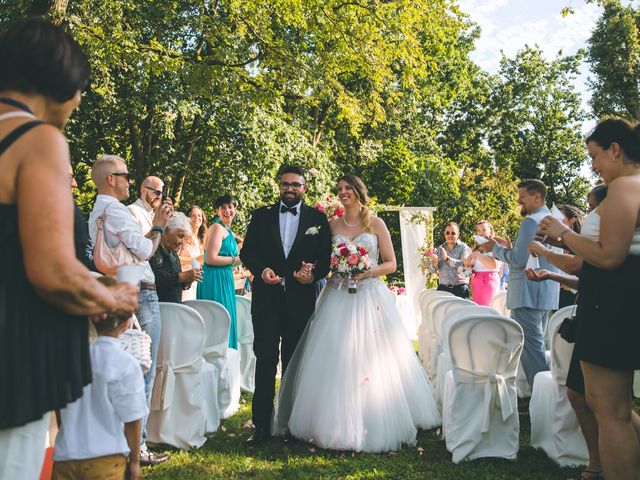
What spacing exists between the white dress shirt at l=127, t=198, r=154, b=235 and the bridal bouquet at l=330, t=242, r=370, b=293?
177cm

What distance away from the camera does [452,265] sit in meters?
11.9

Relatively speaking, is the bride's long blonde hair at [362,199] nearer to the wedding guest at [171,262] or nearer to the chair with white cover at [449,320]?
the chair with white cover at [449,320]

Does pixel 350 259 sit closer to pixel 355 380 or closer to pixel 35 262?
pixel 355 380

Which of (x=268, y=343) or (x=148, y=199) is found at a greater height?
(x=148, y=199)

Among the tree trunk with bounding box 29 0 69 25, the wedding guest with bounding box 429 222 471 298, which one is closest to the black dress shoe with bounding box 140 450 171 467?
the tree trunk with bounding box 29 0 69 25

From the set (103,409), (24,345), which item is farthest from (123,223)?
(24,345)

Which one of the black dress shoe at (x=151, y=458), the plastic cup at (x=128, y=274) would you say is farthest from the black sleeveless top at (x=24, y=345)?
the black dress shoe at (x=151, y=458)

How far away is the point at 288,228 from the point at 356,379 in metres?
1.59

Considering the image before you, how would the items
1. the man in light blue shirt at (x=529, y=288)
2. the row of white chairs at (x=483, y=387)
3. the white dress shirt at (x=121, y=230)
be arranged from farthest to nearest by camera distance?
1. the man in light blue shirt at (x=529, y=288)
2. the row of white chairs at (x=483, y=387)
3. the white dress shirt at (x=121, y=230)

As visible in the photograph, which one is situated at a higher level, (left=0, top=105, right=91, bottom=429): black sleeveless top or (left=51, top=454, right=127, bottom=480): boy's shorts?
(left=0, top=105, right=91, bottom=429): black sleeveless top

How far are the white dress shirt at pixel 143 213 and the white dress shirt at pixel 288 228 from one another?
4.20 ft

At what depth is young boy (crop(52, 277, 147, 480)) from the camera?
9.11 feet

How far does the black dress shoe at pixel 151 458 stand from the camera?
16.0 ft

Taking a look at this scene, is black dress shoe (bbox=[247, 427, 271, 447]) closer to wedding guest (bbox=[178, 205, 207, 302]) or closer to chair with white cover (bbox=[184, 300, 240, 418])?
chair with white cover (bbox=[184, 300, 240, 418])
